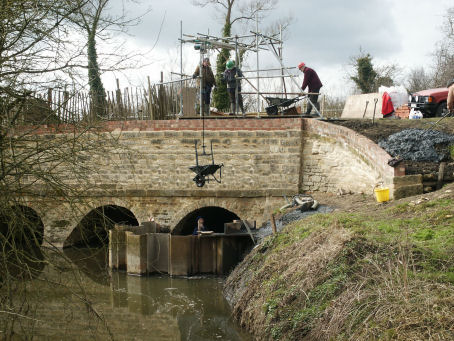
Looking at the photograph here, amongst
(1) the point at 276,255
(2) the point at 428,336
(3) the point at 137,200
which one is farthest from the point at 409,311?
(3) the point at 137,200

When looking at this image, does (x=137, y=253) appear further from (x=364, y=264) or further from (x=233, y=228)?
(x=364, y=264)

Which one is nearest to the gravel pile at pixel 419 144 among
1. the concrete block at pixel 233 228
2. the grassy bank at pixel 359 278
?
the grassy bank at pixel 359 278

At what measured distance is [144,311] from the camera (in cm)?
1119

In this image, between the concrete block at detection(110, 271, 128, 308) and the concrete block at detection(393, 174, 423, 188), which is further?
the concrete block at detection(393, 174, 423, 188)

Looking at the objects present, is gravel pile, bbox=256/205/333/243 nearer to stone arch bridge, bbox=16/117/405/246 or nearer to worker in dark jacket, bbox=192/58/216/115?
stone arch bridge, bbox=16/117/405/246

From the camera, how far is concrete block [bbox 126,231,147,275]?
13.7m

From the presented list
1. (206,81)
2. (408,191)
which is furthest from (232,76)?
(408,191)

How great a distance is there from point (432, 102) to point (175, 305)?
10.6 meters

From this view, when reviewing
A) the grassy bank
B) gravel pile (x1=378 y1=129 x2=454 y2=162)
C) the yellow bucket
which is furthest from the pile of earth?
the grassy bank

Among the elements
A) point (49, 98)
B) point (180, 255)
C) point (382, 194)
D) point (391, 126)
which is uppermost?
point (49, 98)

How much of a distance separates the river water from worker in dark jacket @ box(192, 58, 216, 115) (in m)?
5.99

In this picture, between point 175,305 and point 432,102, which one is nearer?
point 175,305

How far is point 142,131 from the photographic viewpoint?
16.0 meters

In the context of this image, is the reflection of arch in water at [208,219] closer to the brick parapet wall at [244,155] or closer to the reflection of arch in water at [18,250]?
the brick parapet wall at [244,155]
